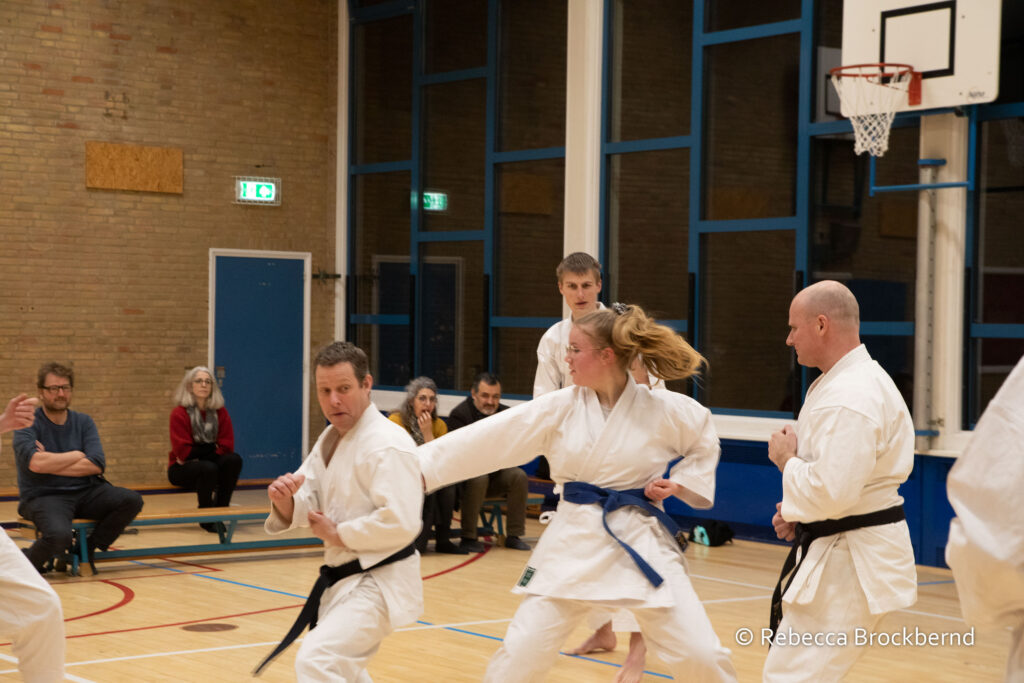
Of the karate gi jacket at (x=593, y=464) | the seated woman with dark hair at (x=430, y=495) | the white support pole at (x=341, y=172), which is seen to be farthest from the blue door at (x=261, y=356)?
the karate gi jacket at (x=593, y=464)

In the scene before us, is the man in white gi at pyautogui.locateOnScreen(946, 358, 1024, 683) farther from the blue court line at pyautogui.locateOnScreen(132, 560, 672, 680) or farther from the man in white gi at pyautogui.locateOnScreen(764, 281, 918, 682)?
the blue court line at pyautogui.locateOnScreen(132, 560, 672, 680)

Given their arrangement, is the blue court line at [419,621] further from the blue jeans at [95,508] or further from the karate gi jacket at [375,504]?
the karate gi jacket at [375,504]

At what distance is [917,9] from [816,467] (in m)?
5.78

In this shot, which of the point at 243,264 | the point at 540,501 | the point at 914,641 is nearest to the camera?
the point at 914,641

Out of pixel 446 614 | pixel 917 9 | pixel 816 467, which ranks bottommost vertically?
pixel 446 614

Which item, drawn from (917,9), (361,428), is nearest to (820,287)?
(361,428)

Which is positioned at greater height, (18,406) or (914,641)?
(18,406)

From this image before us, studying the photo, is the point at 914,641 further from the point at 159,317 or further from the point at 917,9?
the point at 159,317

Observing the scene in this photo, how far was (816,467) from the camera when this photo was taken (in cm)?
359

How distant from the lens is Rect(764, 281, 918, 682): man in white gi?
3557 mm

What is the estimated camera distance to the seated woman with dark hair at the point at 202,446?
9953 mm

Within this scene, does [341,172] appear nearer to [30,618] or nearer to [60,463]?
[60,463]

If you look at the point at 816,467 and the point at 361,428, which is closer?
the point at 816,467

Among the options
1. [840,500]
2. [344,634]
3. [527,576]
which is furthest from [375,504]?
[840,500]
